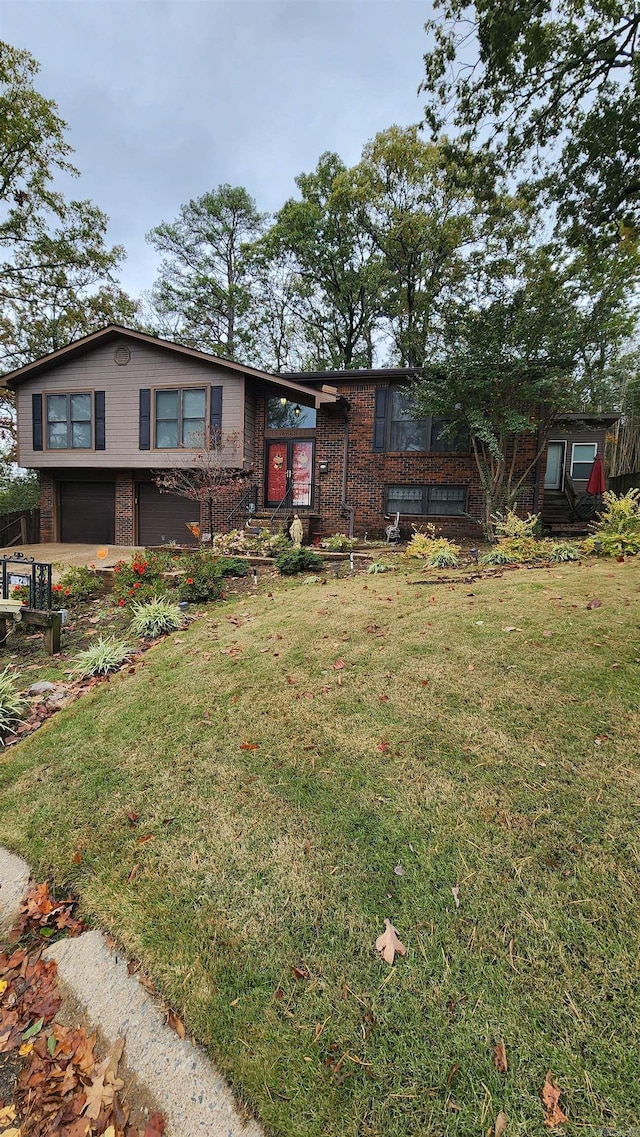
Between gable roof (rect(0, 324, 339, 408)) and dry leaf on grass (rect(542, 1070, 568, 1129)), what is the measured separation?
1104 cm

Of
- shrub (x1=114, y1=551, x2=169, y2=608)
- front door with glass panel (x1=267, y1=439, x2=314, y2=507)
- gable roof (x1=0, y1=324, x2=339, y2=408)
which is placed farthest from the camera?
front door with glass panel (x1=267, y1=439, x2=314, y2=507)

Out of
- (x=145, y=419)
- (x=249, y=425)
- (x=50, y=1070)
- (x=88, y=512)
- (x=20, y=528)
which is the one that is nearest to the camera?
(x=50, y=1070)

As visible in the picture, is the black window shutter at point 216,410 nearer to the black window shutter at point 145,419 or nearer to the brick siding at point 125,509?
the black window shutter at point 145,419

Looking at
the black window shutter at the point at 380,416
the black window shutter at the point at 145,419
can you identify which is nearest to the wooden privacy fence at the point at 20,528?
the black window shutter at the point at 145,419

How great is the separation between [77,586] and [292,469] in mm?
7118

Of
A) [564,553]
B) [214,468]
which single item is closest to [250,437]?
[214,468]

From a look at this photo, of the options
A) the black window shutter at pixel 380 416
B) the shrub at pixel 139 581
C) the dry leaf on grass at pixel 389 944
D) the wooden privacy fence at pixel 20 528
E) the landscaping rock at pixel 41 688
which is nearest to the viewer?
the dry leaf on grass at pixel 389 944

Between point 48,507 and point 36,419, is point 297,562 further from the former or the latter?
point 36,419

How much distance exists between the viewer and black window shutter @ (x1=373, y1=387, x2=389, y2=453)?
40.5 ft

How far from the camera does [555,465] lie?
641 inches

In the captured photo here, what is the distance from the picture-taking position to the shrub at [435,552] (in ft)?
26.9

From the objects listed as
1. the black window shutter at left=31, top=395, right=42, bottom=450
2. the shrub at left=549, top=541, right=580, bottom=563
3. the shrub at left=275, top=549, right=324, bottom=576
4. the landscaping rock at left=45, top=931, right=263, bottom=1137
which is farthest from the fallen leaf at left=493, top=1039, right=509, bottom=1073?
the black window shutter at left=31, top=395, right=42, bottom=450

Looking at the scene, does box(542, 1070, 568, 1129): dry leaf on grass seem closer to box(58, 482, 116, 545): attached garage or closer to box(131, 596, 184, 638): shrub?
box(131, 596, 184, 638): shrub

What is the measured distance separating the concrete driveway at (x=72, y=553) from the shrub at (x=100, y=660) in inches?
191
